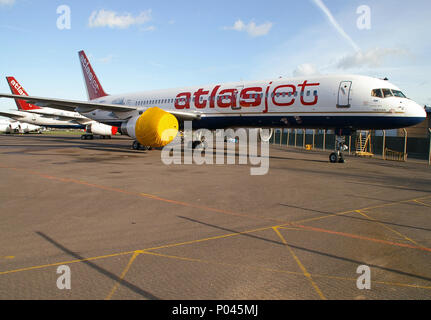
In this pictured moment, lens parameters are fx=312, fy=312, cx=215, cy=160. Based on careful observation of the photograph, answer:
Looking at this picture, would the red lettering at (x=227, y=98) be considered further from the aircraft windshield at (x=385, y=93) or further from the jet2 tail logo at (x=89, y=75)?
the jet2 tail logo at (x=89, y=75)

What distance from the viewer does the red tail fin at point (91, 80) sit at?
99.5 feet

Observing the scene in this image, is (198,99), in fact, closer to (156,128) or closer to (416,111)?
(156,128)

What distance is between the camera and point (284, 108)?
17125 mm

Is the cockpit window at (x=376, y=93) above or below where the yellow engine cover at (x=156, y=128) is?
above

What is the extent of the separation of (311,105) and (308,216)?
36.3ft

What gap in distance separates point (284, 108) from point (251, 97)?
2.22m

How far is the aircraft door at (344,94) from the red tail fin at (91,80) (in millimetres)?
22776

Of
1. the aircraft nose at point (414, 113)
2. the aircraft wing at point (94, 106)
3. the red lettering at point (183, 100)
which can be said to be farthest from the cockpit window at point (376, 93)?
the red lettering at point (183, 100)

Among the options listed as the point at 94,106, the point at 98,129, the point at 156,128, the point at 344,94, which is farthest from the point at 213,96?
the point at 98,129

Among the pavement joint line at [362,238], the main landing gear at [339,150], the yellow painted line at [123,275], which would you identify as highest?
the main landing gear at [339,150]

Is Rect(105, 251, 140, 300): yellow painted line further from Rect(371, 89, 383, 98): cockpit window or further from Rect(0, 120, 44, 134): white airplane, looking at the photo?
Rect(0, 120, 44, 134): white airplane

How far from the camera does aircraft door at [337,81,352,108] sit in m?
15.5

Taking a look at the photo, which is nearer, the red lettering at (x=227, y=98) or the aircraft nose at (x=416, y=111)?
the aircraft nose at (x=416, y=111)

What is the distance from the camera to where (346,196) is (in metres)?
8.67
